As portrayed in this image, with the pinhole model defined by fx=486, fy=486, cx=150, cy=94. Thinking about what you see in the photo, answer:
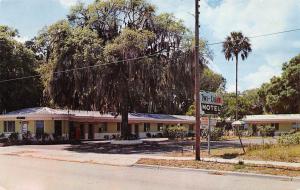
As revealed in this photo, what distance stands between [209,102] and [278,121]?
149 feet

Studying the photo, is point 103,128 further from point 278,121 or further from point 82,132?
point 278,121

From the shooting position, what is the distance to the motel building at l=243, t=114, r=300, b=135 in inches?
2675

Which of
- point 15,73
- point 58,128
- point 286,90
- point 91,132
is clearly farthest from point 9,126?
point 286,90

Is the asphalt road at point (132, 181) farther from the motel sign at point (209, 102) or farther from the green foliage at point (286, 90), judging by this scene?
the green foliage at point (286, 90)

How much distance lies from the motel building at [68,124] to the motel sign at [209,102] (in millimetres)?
21994

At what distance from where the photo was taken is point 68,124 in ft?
166

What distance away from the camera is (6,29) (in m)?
56.8

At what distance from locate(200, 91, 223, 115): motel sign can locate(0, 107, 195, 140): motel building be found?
2199 cm

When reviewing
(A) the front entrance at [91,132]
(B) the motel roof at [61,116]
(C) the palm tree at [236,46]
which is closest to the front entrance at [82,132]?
(A) the front entrance at [91,132]

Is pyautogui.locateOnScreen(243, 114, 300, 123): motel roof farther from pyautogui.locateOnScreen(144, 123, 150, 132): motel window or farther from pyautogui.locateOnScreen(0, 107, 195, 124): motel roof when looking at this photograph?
pyautogui.locateOnScreen(0, 107, 195, 124): motel roof

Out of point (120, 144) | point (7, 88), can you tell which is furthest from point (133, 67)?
point (7, 88)

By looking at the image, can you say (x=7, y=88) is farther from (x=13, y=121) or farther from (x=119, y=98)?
(x=119, y=98)

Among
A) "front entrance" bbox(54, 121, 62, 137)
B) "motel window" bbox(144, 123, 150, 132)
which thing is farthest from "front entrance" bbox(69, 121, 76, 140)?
"motel window" bbox(144, 123, 150, 132)

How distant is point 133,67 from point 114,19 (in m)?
5.77
